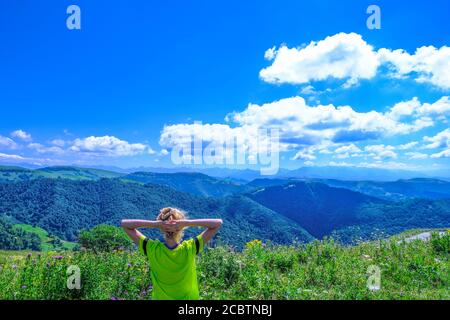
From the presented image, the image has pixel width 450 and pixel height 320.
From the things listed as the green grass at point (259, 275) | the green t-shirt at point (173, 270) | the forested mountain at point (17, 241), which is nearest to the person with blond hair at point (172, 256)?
the green t-shirt at point (173, 270)

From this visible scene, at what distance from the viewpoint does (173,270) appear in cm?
459

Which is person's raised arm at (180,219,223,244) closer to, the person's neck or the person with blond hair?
the person with blond hair

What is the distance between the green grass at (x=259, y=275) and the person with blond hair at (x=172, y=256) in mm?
2340

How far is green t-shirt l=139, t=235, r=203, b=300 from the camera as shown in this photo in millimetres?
4594

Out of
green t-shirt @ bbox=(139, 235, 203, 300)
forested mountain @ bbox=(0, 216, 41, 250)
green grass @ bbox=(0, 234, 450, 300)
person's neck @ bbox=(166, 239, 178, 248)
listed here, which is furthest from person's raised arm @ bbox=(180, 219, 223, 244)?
forested mountain @ bbox=(0, 216, 41, 250)

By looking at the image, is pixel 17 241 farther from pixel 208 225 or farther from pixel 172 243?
pixel 208 225

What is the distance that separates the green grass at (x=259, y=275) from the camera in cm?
689

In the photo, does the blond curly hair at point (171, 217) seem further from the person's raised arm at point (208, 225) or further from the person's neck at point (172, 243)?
the person's raised arm at point (208, 225)

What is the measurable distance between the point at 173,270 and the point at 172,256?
18cm
